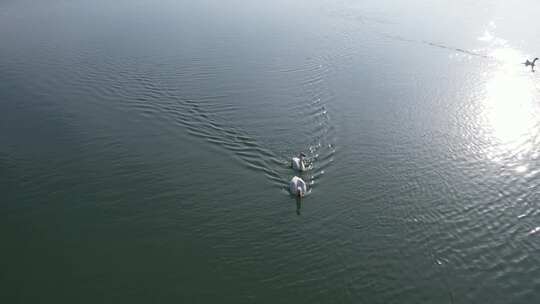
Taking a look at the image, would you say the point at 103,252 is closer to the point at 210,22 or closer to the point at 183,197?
the point at 183,197

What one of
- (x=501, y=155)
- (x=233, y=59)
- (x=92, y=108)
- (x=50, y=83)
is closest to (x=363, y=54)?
(x=233, y=59)

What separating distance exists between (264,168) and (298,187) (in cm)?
211

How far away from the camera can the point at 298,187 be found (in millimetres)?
14430

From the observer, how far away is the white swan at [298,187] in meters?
14.4

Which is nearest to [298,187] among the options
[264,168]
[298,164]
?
[298,164]

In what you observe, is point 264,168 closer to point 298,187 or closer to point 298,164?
point 298,164

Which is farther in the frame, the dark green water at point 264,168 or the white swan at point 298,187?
the white swan at point 298,187

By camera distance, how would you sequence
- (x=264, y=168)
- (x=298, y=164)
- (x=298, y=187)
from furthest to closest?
(x=264, y=168) → (x=298, y=164) → (x=298, y=187)

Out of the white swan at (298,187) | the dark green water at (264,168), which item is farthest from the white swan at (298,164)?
the white swan at (298,187)

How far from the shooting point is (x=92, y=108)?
20109mm

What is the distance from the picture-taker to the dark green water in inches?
471

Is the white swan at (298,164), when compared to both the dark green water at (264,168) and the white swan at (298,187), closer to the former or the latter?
the dark green water at (264,168)

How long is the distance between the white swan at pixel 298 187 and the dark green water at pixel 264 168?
0.47 meters

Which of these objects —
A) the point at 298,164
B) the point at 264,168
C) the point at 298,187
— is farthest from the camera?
the point at 264,168
